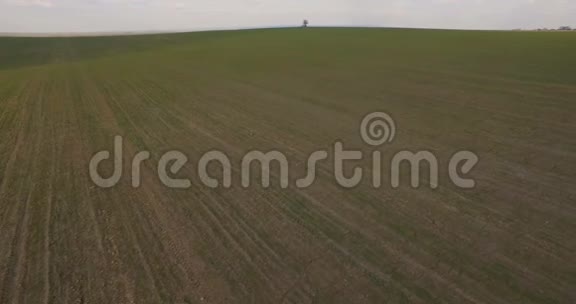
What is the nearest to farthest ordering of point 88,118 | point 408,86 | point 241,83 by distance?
point 88,118, point 408,86, point 241,83

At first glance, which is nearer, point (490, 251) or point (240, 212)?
point (490, 251)

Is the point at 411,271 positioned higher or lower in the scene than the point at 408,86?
lower

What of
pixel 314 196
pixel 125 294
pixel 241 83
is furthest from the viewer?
pixel 241 83

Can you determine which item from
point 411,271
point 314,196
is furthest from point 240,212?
point 411,271

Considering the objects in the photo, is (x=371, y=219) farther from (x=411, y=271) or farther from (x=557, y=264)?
(x=557, y=264)

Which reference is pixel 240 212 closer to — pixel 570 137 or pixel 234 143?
pixel 234 143

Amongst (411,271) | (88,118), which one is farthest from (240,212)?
(88,118)
